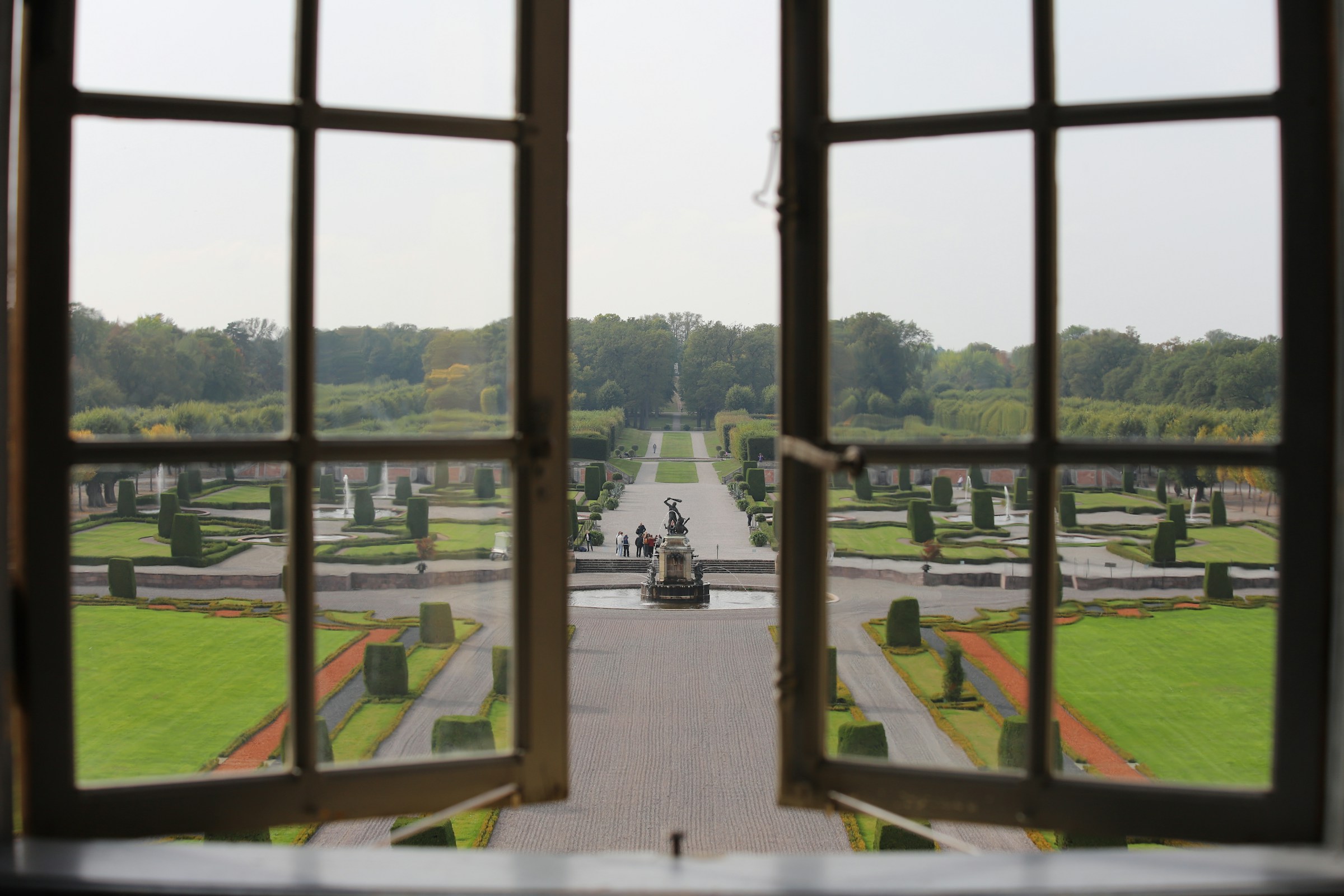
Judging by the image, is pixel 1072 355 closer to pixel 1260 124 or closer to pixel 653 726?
pixel 1260 124

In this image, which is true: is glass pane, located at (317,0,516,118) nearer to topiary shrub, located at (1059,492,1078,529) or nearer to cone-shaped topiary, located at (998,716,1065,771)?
topiary shrub, located at (1059,492,1078,529)

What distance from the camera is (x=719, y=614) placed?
A: 2000cm

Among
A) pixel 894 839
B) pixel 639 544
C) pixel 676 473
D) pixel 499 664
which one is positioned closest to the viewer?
pixel 499 664

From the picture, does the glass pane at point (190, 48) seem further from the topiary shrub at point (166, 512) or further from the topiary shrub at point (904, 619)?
the topiary shrub at point (904, 619)

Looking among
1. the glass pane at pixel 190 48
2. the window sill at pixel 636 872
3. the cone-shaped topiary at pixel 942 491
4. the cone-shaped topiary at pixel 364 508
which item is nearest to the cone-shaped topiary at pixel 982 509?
the cone-shaped topiary at pixel 942 491

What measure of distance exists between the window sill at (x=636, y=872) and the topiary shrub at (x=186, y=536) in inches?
17.7

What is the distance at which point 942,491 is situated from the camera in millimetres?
1476

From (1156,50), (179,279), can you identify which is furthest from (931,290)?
(179,279)

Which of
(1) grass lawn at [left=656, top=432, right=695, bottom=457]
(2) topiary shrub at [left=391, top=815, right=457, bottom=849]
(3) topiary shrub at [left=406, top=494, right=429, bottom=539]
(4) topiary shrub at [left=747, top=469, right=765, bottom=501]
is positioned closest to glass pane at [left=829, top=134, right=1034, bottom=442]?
(3) topiary shrub at [left=406, top=494, right=429, bottom=539]

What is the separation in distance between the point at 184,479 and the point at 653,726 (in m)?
13.8

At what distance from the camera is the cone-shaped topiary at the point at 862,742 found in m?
1.50

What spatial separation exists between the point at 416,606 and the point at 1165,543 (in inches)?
48.1

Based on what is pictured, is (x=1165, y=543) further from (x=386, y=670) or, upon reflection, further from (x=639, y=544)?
(x=639, y=544)

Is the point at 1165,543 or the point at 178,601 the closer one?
the point at 1165,543
